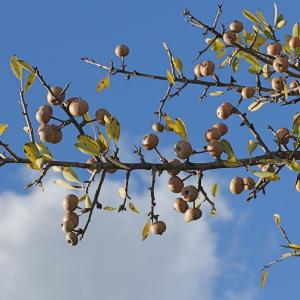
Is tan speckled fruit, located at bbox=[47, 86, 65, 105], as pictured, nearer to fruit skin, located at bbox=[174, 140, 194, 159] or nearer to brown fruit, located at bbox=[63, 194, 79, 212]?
brown fruit, located at bbox=[63, 194, 79, 212]

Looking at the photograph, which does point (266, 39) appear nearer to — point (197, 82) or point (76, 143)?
point (197, 82)

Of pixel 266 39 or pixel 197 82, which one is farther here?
pixel 266 39

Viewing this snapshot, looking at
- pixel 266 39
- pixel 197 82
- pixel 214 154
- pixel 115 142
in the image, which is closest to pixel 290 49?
pixel 266 39

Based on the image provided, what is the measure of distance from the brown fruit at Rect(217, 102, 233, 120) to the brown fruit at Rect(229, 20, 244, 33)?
3.30 ft

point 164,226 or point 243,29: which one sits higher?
point 243,29

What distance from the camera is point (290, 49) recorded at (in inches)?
242

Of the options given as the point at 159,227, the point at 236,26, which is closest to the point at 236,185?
the point at 159,227

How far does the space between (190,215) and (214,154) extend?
1.88 ft

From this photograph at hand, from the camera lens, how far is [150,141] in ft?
14.6

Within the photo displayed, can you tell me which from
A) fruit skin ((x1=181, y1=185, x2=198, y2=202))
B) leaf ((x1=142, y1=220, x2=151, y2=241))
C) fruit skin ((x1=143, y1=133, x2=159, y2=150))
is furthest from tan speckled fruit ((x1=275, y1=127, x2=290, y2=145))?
leaf ((x1=142, y1=220, x2=151, y2=241))

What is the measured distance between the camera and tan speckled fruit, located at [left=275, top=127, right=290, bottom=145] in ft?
16.0

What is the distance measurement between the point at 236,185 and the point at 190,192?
0.51 metres

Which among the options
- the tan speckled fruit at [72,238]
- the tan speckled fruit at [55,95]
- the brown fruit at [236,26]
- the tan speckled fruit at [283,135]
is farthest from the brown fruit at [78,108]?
the brown fruit at [236,26]

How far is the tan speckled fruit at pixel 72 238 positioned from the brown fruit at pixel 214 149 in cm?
101
